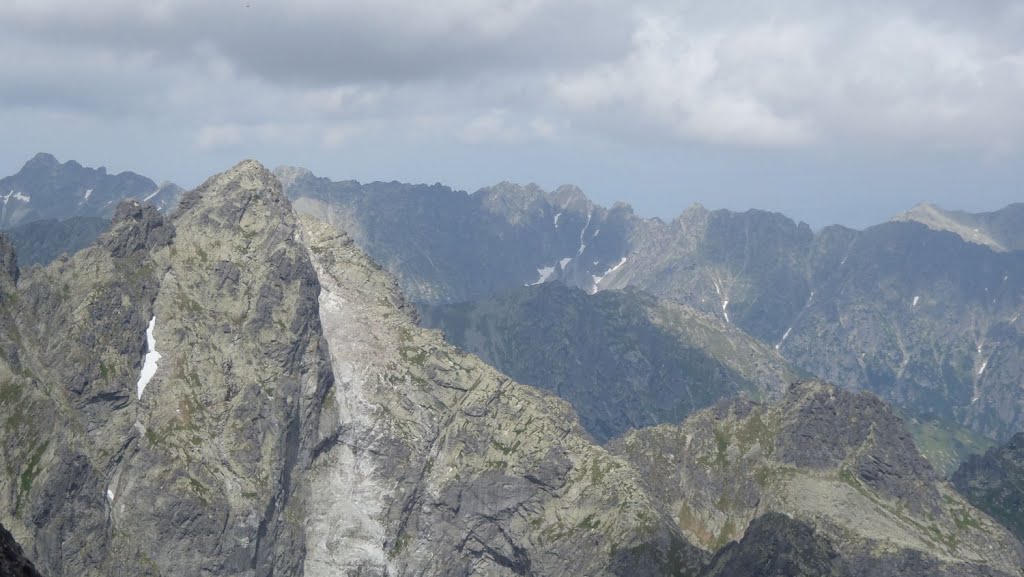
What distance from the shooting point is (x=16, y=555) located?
4862 centimetres

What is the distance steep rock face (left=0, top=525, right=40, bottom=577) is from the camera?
46219mm

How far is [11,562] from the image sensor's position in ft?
156

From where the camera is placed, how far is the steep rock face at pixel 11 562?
4622 cm
